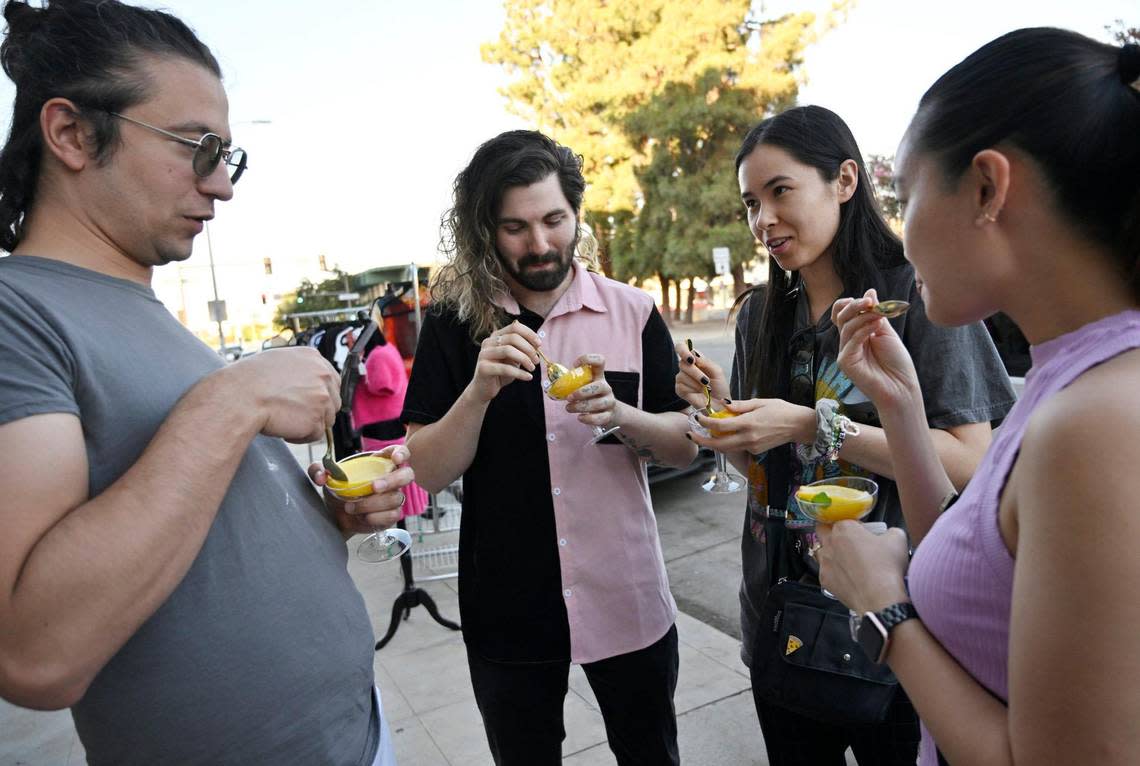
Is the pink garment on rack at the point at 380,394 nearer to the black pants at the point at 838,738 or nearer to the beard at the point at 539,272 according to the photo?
the beard at the point at 539,272

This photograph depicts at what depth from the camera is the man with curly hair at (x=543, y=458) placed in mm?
2010

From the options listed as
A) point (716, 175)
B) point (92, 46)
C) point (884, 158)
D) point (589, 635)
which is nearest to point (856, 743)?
point (589, 635)

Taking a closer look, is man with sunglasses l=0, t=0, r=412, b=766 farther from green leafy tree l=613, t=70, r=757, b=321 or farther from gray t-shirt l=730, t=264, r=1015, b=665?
green leafy tree l=613, t=70, r=757, b=321

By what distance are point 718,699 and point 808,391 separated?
7.03ft

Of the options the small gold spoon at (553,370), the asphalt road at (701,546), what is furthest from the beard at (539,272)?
the asphalt road at (701,546)

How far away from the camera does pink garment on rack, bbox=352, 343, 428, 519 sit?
4762 mm

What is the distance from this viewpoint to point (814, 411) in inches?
71.7

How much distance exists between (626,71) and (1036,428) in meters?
27.4

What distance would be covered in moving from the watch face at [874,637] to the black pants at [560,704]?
1.09m

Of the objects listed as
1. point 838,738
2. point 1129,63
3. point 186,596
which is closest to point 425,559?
point 838,738

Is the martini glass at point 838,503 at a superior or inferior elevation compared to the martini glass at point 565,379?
inferior

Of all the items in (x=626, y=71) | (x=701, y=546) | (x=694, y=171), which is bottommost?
(x=701, y=546)

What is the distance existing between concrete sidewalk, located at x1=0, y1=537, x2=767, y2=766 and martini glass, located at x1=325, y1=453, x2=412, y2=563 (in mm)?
1766

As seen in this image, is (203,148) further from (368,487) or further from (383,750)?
(383,750)
